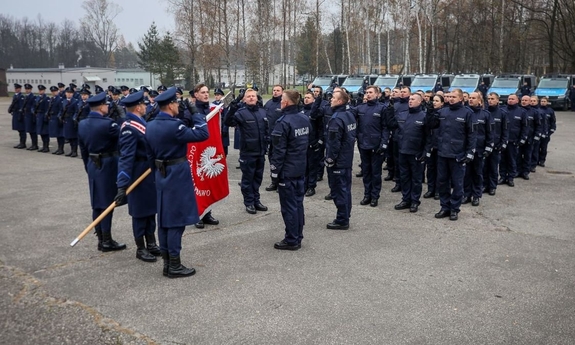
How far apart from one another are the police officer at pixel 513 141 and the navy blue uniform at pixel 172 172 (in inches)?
303

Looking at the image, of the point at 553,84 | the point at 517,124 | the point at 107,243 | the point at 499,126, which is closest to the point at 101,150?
the point at 107,243

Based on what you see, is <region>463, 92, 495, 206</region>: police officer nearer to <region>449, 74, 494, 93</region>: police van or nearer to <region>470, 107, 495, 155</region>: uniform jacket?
<region>470, 107, 495, 155</region>: uniform jacket

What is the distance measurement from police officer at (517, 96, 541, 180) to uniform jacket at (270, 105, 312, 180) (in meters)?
7.07

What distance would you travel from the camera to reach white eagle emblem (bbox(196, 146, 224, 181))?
22.8 ft

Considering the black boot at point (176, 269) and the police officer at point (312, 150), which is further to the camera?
the police officer at point (312, 150)

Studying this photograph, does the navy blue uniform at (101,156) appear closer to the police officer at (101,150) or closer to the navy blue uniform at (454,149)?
the police officer at (101,150)

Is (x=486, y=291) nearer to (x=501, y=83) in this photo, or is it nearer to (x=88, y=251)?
(x=88, y=251)

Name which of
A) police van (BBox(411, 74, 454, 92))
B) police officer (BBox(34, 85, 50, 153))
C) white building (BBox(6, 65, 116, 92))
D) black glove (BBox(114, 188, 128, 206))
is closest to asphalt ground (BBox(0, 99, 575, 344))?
black glove (BBox(114, 188, 128, 206))

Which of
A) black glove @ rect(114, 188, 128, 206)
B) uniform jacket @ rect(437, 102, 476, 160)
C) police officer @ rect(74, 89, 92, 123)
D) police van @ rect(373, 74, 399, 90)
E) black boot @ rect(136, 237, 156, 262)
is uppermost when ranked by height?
police van @ rect(373, 74, 399, 90)

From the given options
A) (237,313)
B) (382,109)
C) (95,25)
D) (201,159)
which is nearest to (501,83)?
(382,109)

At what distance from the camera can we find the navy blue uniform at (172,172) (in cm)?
511

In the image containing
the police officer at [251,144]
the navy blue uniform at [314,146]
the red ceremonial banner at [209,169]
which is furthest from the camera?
the navy blue uniform at [314,146]

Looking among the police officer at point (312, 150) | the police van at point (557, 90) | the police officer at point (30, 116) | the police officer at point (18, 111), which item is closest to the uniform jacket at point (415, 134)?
the police officer at point (312, 150)

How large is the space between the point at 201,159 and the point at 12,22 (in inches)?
4201
